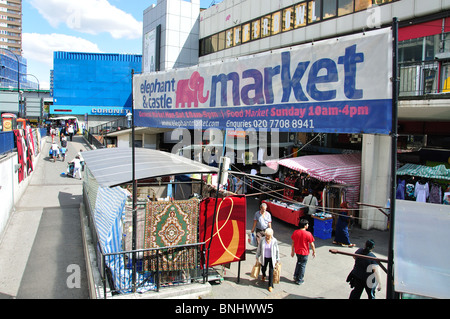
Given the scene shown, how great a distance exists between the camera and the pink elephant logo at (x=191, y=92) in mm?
14523

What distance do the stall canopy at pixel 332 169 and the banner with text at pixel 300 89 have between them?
269 cm

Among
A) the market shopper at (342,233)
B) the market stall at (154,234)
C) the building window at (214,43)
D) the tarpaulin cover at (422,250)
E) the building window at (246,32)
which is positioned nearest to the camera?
the tarpaulin cover at (422,250)

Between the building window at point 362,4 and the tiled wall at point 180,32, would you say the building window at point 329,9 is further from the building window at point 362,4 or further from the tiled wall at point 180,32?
the tiled wall at point 180,32

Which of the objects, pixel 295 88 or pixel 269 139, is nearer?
pixel 295 88

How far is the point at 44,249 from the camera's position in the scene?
1007 centimetres

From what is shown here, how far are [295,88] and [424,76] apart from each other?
4.87m

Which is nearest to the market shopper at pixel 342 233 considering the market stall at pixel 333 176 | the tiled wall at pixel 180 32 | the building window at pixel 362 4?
the market stall at pixel 333 176

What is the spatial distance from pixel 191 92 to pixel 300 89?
246 inches

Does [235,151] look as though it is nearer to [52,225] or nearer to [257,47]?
[257,47]

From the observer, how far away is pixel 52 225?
40.4ft

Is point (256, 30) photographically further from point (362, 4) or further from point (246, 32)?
point (362, 4)

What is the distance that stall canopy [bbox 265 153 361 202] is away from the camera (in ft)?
41.7

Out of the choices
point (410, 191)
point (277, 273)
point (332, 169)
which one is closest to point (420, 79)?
point (410, 191)
